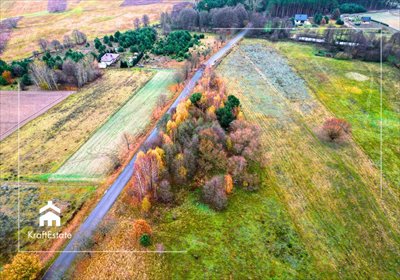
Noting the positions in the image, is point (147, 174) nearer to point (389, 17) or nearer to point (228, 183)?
point (228, 183)

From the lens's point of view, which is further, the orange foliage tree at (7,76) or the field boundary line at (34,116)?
the orange foliage tree at (7,76)

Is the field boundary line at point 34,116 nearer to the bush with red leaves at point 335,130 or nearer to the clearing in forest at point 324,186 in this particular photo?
the clearing in forest at point 324,186

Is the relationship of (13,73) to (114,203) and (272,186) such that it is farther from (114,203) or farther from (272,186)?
(272,186)

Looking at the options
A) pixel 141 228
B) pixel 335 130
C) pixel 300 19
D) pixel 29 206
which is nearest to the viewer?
pixel 141 228

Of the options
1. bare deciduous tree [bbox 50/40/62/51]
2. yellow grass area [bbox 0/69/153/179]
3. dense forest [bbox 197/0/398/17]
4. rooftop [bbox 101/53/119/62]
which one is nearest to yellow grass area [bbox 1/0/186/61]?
bare deciduous tree [bbox 50/40/62/51]

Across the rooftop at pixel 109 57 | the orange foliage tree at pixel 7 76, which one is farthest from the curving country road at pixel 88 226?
the orange foliage tree at pixel 7 76

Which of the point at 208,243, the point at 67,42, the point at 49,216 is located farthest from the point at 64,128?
the point at 67,42
